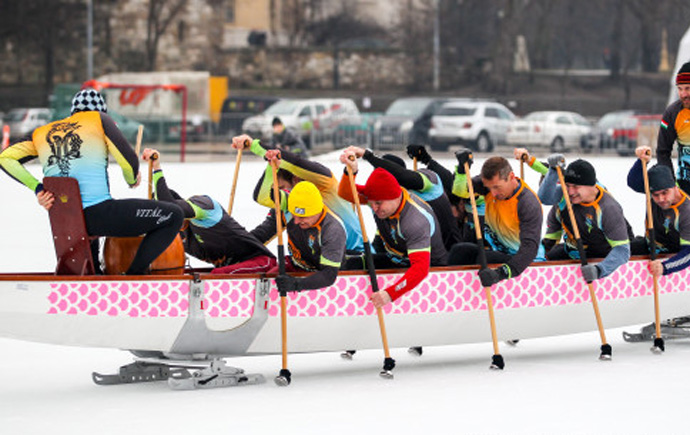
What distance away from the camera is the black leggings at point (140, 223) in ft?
22.8

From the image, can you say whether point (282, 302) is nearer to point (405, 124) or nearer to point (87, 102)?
point (87, 102)

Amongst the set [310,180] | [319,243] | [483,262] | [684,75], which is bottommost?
[483,262]

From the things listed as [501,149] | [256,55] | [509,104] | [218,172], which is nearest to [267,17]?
[256,55]

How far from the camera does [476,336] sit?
25.6 feet

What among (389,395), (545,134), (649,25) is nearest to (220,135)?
(545,134)

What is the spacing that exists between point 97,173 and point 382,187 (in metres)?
1.49

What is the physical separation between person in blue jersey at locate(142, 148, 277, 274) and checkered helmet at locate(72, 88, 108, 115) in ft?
1.18

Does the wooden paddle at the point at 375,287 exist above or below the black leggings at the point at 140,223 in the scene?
below

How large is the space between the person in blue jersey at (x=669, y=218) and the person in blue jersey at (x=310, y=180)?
1825 mm

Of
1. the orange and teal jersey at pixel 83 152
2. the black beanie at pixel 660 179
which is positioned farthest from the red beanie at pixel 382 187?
the black beanie at pixel 660 179

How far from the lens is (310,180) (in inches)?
302

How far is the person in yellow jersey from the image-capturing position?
23.4 ft

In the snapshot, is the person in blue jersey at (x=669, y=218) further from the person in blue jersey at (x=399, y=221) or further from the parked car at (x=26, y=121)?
the parked car at (x=26, y=121)

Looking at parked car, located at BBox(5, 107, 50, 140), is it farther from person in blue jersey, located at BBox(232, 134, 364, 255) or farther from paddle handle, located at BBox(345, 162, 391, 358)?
paddle handle, located at BBox(345, 162, 391, 358)
